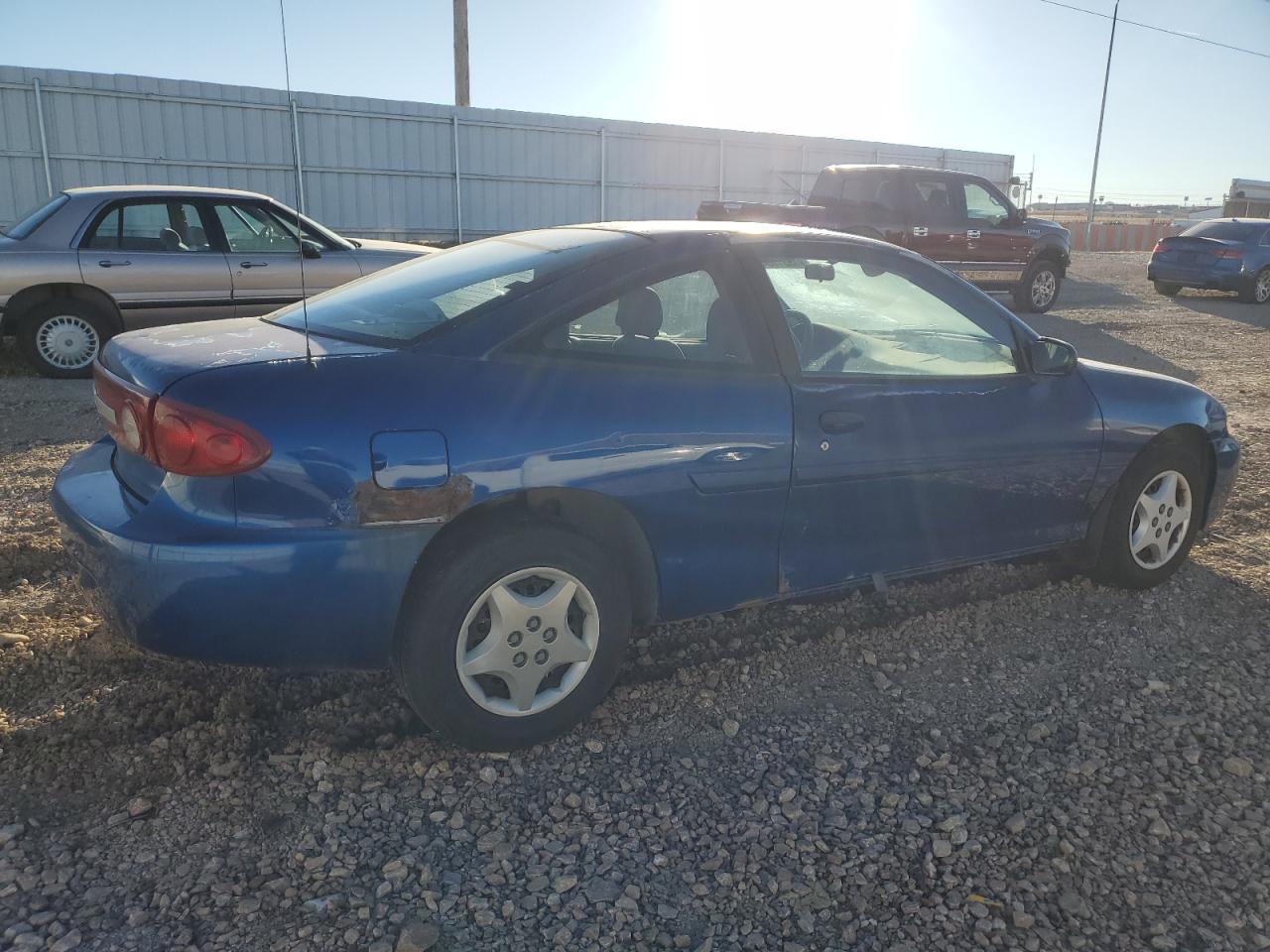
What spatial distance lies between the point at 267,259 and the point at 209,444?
6.74m

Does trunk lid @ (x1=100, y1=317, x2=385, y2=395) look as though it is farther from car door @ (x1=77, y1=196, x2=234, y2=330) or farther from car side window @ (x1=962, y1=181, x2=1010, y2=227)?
car side window @ (x1=962, y1=181, x2=1010, y2=227)

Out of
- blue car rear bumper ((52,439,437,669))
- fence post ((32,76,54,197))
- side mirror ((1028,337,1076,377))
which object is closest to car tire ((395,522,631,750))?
blue car rear bumper ((52,439,437,669))

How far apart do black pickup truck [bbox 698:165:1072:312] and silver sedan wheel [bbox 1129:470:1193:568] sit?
8.52 metres

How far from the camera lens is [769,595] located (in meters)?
3.23

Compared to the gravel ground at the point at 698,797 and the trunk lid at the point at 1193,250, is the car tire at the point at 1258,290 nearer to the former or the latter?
the trunk lid at the point at 1193,250

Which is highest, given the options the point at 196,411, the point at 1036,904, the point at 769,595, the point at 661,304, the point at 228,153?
the point at 228,153

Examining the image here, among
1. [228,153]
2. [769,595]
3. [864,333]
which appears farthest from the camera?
[228,153]

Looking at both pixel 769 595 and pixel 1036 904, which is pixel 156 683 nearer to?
pixel 769 595

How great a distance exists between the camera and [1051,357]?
366cm

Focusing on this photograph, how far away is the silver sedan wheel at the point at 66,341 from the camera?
7957 millimetres

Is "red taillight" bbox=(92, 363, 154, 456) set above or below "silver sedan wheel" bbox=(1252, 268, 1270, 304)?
above

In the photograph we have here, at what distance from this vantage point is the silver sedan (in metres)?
7.83

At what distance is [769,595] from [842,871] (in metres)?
1.00

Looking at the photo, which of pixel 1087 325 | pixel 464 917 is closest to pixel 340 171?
pixel 1087 325
